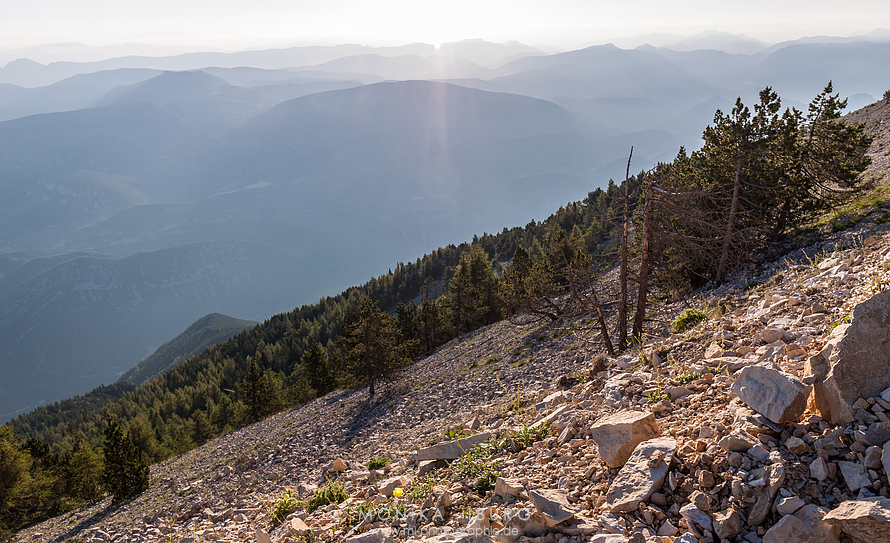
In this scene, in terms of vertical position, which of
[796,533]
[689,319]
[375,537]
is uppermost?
[796,533]

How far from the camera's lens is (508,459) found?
844 centimetres

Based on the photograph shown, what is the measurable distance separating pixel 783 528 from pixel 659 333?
403 inches

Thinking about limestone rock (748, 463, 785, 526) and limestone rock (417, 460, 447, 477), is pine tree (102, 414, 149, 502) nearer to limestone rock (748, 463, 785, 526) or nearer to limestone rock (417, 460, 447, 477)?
limestone rock (417, 460, 447, 477)

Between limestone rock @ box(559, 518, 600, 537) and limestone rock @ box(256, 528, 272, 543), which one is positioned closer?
limestone rock @ box(559, 518, 600, 537)

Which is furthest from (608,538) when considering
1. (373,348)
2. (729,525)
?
(373,348)

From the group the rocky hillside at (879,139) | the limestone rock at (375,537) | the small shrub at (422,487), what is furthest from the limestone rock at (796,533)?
the rocky hillside at (879,139)

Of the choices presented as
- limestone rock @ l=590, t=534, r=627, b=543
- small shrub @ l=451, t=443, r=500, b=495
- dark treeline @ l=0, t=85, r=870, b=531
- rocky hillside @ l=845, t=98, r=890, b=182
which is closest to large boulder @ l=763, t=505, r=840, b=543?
limestone rock @ l=590, t=534, r=627, b=543

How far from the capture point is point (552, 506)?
5809 mm

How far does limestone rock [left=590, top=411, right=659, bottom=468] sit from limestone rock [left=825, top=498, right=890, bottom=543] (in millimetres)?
2484

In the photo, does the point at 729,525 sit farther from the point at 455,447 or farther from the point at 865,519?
the point at 455,447

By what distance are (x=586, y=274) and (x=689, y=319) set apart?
3252 millimetres

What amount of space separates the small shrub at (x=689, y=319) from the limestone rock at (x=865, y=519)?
8.66 m

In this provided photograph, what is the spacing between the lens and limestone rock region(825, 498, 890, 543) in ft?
12.3

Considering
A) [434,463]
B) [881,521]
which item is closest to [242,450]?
[434,463]
